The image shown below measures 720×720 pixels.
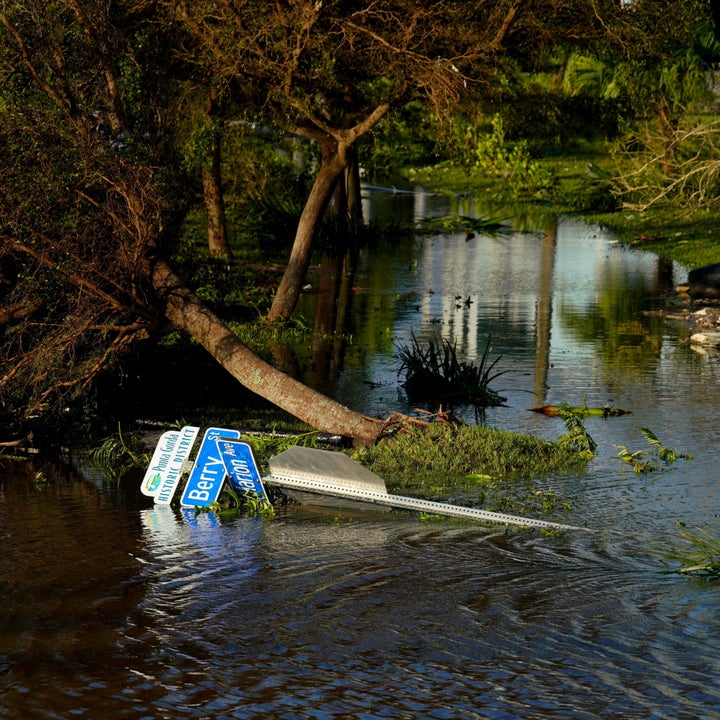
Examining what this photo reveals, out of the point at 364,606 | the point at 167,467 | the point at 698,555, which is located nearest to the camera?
the point at 364,606

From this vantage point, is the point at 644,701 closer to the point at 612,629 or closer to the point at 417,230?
the point at 612,629

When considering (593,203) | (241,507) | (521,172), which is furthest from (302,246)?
(521,172)

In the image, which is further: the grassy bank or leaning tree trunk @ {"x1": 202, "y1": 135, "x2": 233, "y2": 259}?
the grassy bank

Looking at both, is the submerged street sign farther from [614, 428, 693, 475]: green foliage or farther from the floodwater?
[614, 428, 693, 475]: green foliage

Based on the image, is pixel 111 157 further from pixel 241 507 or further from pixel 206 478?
pixel 241 507

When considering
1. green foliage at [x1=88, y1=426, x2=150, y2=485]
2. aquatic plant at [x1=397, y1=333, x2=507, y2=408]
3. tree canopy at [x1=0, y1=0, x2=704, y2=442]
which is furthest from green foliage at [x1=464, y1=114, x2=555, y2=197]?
green foliage at [x1=88, y1=426, x2=150, y2=485]

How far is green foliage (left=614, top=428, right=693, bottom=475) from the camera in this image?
32.2 ft

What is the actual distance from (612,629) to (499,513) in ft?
6.65

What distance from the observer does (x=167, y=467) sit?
30.2 feet

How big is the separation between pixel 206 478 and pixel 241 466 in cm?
28

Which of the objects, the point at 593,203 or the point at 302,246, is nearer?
the point at 302,246

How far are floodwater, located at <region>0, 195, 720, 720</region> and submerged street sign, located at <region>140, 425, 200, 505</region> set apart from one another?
126mm

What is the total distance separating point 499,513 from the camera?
28.0 ft

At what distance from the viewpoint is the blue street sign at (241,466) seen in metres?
8.91
